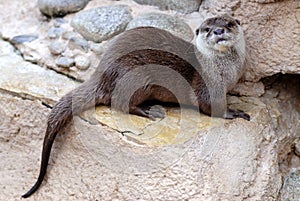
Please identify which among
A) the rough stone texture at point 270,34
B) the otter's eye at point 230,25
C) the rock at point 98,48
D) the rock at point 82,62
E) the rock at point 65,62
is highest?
the otter's eye at point 230,25

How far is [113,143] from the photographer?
2061mm

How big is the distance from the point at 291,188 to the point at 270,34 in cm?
65

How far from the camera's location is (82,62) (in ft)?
8.31

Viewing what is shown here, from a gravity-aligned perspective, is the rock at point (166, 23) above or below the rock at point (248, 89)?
above

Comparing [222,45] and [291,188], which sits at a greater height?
[222,45]

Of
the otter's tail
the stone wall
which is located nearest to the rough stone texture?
the stone wall

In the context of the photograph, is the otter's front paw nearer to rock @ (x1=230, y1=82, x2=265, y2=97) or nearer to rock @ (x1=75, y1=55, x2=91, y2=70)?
rock @ (x1=230, y1=82, x2=265, y2=97)

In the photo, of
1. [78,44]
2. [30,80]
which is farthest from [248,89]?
[30,80]

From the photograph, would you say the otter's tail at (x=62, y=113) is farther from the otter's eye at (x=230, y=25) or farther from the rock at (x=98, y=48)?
the otter's eye at (x=230, y=25)

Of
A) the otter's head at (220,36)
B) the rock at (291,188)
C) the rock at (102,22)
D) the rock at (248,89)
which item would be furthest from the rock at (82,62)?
the rock at (291,188)

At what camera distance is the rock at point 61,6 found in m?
2.75

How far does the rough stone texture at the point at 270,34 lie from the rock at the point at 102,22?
50 cm

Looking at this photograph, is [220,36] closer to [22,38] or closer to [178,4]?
[178,4]

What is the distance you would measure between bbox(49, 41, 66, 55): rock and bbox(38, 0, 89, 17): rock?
0.21 metres
